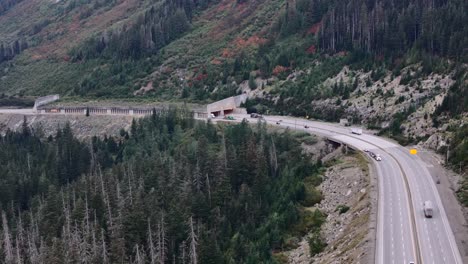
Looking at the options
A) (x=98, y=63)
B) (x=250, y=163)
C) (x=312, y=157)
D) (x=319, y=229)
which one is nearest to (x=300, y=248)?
(x=319, y=229)

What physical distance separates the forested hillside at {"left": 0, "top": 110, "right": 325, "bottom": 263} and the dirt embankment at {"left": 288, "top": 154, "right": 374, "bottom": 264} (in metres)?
1.63

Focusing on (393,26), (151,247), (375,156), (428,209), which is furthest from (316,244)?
(393,26)

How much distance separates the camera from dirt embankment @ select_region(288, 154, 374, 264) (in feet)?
180

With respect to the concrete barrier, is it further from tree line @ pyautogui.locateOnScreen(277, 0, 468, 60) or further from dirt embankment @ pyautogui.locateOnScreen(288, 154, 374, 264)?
dirt embankment @ pyautogui.locateOnScreen(288, 154, 374, 264)

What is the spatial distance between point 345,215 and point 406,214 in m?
6.51

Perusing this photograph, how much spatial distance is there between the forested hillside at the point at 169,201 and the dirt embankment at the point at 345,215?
1629 mm

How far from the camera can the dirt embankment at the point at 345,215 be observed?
5491 cm

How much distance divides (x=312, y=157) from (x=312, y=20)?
4994 centimetres

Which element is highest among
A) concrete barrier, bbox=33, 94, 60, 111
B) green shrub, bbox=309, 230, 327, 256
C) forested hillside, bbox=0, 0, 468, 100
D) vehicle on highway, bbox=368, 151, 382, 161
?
forested hillside, bbox=0, 0, 468, 100

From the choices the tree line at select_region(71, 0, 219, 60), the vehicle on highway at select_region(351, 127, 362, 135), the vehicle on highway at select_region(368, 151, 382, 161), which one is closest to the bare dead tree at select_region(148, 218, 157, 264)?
the vehicle on highway at select_region(368, 151, 382, 161)

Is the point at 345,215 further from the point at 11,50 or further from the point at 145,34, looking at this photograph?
the point at 11,50

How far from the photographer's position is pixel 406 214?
59969 millimetres

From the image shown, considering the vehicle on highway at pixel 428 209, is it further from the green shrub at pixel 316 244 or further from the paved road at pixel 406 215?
the green shrub at pixel 316 244

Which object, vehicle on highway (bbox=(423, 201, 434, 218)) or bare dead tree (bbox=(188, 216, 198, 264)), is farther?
bare dead tree (bbox=(188, 216, 198, 264))
